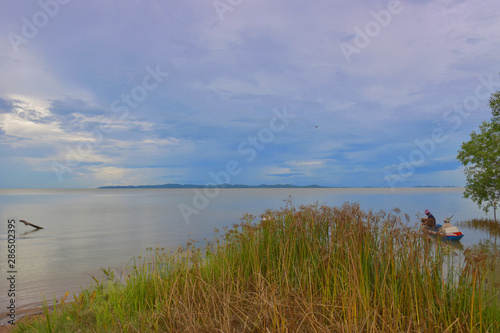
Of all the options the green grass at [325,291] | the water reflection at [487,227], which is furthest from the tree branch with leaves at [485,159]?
the green grass at [325,291]

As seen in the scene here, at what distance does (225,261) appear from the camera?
5496 millimetres

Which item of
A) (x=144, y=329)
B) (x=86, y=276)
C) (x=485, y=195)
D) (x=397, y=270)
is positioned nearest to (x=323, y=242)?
(x=397, y=270)

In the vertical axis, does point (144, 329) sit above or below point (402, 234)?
below

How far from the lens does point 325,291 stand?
3.84 meters

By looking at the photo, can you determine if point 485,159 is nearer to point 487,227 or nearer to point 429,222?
point 487,227

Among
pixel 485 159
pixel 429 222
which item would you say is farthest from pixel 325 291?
pixel 485 159

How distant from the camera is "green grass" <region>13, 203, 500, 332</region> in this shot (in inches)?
127

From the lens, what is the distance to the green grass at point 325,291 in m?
3.24

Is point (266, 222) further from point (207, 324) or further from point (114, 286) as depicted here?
point (114, 286)

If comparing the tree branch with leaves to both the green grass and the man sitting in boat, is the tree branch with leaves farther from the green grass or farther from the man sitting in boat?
the green grass

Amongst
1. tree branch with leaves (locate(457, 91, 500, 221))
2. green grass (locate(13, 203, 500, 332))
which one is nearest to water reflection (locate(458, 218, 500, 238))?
tree branch with leaves (locate(457, 91, 500, 221))

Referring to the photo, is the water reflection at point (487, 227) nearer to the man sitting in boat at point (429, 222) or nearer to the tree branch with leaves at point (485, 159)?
the tree branch with leaves at point (485, 159)

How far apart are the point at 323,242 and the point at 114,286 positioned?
4249mm

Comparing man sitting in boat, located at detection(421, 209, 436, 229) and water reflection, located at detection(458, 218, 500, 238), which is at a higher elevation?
man sitting in boat, located at detection(421, 209, 436, 229)
